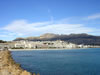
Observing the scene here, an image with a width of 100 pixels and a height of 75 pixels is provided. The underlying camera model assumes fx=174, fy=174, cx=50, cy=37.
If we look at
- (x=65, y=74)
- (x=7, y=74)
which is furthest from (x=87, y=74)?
(x=7, y=74)

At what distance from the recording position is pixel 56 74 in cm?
2767

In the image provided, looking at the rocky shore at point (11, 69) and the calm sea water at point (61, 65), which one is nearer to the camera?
the rocky shore at point (11, 69)

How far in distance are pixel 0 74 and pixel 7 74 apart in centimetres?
88

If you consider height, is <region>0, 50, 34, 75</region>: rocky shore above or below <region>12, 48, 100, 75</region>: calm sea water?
above

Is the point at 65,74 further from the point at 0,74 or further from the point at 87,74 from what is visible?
the point at 0,74

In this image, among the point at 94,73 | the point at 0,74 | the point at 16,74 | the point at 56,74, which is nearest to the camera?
the point at 0,74

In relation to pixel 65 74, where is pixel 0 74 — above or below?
above

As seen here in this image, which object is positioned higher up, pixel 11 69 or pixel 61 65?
pixel 11 69

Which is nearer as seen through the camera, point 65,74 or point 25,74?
point 25,74

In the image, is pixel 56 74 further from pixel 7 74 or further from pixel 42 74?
pixel 7 74

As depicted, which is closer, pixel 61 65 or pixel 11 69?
pixel 11 69

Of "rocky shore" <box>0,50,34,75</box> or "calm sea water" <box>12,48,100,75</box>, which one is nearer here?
"rocky shore" <box>0,50,34,75</box>

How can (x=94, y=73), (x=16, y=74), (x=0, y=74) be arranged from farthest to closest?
(x=94, y=73)
(x=16, y=74)
(x=0, y=74)

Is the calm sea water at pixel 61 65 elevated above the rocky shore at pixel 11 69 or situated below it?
below
